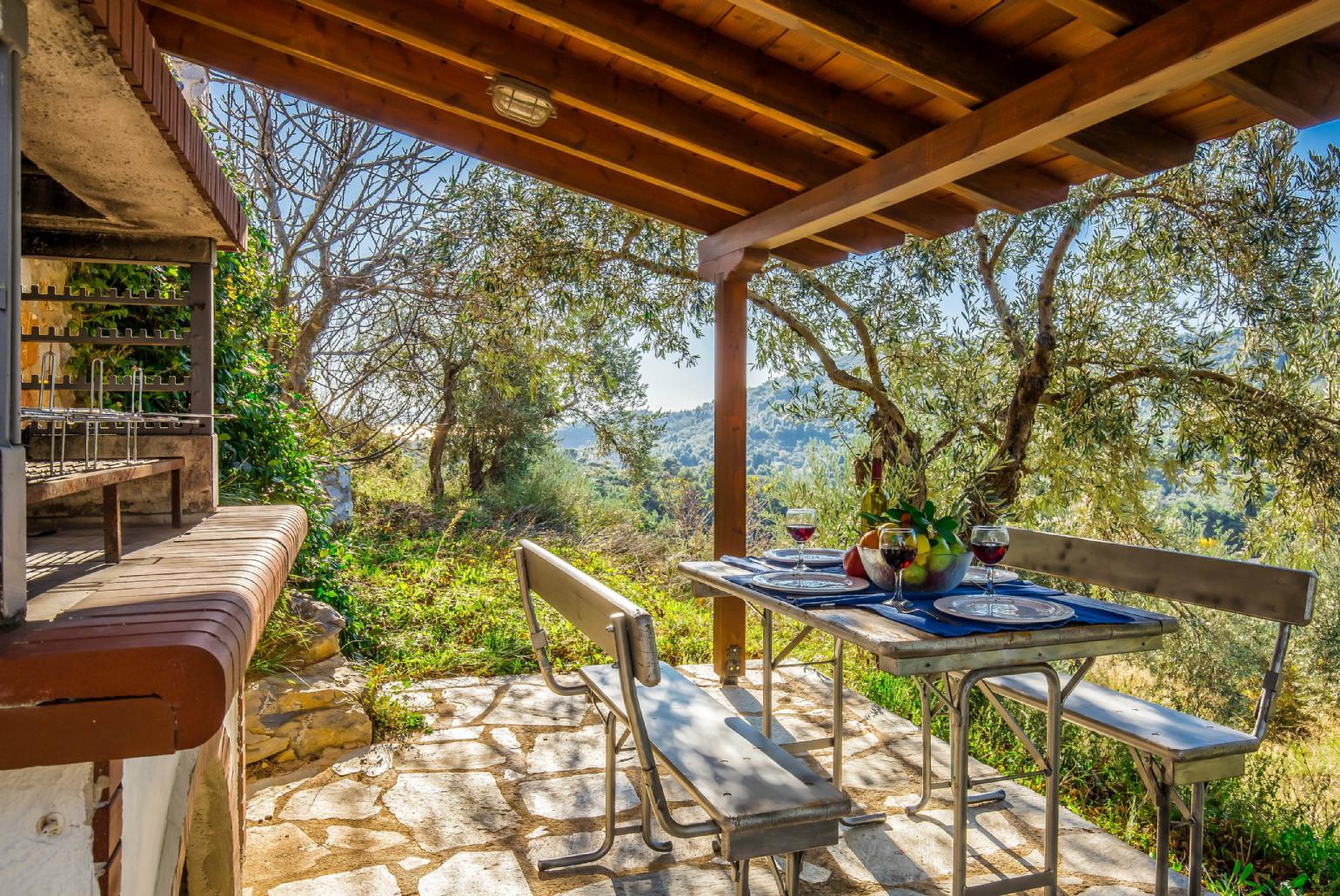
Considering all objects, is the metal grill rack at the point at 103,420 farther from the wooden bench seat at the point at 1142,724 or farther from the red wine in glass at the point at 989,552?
the wooden bench seat at the point at 1142,724

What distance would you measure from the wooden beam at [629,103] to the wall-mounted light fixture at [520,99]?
62 mm

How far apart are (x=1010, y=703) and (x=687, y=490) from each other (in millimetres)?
5291

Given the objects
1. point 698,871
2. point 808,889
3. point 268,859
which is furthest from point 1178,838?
point 268,859

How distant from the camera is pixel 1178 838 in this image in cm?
286

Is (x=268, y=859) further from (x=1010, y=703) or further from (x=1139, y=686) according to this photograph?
(x=1139, y=686)

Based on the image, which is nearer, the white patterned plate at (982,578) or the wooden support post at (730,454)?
the white patterned plate at (982,578)

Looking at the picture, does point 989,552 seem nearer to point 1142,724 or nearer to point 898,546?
point 898,546

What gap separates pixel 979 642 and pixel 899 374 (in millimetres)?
3685

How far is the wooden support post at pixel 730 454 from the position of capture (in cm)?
405

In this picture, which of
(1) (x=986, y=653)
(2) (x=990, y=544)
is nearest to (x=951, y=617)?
(1) (x=986, y=653)

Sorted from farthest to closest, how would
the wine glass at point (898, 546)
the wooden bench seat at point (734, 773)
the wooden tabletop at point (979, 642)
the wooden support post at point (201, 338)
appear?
the wooden support post at point (201, 338) < the wine glass at point (898, 546) < the wooden tabletop at point (979, 642) < the wooden bench seat at point (734, 773)

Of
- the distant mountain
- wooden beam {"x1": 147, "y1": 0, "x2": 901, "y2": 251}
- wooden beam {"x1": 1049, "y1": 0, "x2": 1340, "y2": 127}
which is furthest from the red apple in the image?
the distant mountain

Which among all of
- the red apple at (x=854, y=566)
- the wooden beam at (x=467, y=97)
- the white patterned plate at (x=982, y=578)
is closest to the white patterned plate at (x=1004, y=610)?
the white patterned plate at (x=982, y=578)

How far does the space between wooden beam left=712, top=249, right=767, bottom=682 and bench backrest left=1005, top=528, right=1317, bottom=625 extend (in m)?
1.33
